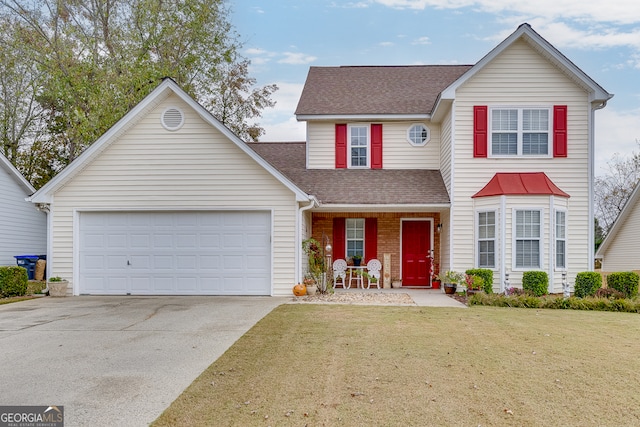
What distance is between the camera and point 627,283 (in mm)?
12680

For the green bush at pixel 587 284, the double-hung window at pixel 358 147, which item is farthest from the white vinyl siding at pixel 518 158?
the double-hung window at pixel 358 147

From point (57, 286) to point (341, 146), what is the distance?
9692mm

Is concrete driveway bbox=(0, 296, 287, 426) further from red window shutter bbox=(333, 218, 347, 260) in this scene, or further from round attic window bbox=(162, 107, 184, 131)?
red window shutter bbox=(333, 218, 347, 260)

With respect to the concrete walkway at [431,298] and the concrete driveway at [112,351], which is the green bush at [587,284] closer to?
the concrete walkway at [431,298]

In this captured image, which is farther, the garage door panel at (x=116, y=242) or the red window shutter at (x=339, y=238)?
the red window shutter at (x=339, y=238)

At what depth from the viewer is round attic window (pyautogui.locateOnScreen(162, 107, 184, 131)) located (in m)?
13.5

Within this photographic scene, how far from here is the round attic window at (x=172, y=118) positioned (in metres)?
13.5

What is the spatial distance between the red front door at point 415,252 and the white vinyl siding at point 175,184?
4.91 meters

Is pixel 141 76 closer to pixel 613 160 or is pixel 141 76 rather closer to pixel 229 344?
pixel 229 344

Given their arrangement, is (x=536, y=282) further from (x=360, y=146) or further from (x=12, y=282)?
(x=12, y=282)

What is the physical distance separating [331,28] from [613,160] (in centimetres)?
2248

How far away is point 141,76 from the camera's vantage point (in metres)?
21.3

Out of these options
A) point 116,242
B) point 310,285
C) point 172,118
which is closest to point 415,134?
point 310,285

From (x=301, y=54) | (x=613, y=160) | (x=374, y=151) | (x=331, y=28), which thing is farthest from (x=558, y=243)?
(x=613, y=160)
